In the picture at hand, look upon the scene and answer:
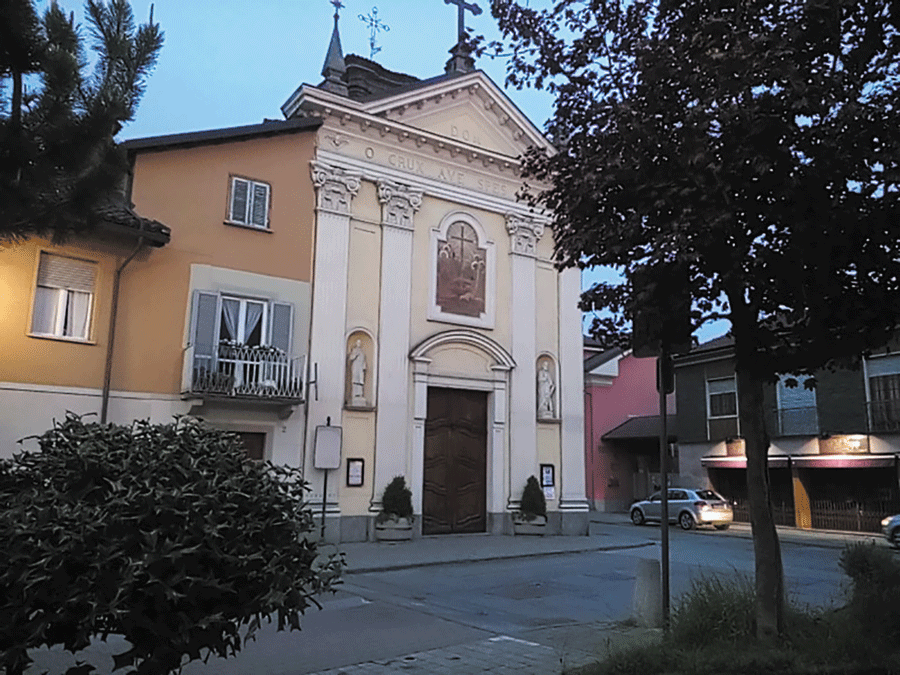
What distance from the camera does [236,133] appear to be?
681 inches

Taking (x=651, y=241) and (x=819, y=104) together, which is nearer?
(x=819, y=104)

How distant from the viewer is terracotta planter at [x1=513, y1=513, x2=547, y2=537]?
19.9 m

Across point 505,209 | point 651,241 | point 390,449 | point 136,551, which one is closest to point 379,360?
point 390,449

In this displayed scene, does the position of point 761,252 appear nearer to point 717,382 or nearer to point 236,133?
point 236,133

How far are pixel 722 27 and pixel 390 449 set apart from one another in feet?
46.2

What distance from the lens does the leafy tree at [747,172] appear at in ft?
18.7

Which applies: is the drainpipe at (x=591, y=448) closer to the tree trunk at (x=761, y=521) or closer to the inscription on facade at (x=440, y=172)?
the inscription on facade at (x=440, y=172)

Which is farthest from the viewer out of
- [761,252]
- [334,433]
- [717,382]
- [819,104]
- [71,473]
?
[717,382]

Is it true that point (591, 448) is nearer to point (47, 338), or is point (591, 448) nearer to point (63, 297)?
point (63, 297)

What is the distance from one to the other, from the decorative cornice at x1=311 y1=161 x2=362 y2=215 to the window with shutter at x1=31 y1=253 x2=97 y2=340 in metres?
5.45

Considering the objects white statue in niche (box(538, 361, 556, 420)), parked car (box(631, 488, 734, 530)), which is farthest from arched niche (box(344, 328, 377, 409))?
parked car (box(631, 488, 734, 530))

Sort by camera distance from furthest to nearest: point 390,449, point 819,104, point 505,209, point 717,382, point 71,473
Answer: point 717,382 < point 505,209 < point 390,449 < point 819,104 < point 71,473

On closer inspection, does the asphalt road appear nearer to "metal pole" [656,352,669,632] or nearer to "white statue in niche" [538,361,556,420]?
A: "metal pole" [656,352,669,632]

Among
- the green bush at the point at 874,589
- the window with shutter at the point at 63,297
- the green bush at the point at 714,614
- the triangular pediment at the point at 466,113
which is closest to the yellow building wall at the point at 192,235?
the window with shutter at the point at 63,297
